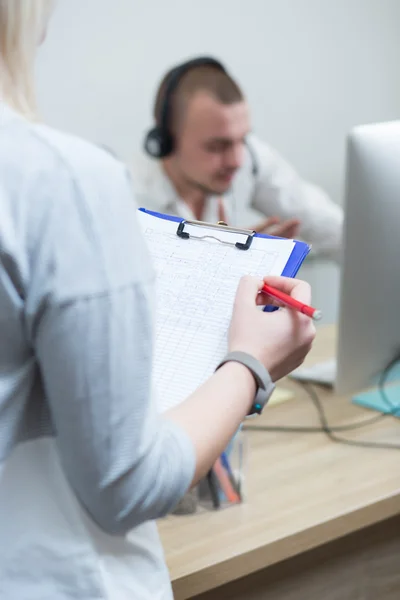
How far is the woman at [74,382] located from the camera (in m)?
0.46

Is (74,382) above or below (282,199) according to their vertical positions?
above

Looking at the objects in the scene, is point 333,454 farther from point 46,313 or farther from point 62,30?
point 62,30

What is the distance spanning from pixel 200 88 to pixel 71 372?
173 centimetres

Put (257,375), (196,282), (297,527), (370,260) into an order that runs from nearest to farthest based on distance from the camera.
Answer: (257,375), (196,282), (297,527), (370,260)

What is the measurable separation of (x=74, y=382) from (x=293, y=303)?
26 centimetres

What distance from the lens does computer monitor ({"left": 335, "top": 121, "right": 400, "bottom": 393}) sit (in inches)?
43.9

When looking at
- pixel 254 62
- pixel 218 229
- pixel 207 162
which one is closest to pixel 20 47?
pixel 218 229

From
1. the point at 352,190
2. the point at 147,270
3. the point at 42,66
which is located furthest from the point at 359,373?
the point at 42,66

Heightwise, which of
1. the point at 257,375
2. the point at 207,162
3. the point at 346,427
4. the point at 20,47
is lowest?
the point at 346,427

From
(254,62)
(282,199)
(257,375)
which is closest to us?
(257,375)

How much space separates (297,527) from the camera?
0.92 meters

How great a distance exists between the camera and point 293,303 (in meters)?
0.67

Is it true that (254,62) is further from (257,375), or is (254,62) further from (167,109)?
(257,375)

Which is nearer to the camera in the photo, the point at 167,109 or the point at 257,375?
the point at 257,375
